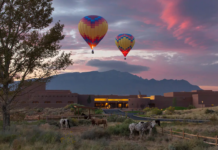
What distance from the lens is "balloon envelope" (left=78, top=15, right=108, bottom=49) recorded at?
142 feet

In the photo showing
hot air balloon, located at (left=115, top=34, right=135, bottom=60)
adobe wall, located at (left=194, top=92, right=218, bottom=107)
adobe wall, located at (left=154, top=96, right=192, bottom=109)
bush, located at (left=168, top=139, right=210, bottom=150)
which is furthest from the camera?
adobe wall, located at (left=154, top=96, right=192, bottom=109)

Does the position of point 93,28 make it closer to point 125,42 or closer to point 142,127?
point 125,42

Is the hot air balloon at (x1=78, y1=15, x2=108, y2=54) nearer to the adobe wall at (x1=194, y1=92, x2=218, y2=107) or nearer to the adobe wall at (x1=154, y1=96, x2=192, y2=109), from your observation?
the adobe wall at (x1=154, y1=96, x2=192, y2=109)

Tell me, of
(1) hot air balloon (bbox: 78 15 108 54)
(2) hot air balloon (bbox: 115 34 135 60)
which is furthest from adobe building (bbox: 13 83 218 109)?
(1) hot air balloon (bbox: 78 15 108 54)

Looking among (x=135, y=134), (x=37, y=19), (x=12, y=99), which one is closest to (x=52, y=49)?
(x=37, y=19)

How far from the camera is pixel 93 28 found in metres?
43.1

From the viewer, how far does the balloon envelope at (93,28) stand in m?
43.2

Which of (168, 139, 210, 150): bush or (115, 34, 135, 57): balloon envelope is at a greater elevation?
(115, 34, 135, 57): balloon envelope

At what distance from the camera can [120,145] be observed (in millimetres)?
14109

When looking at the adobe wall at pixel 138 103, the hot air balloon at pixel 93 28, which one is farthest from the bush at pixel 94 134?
the adobe wall at pixel 138 103

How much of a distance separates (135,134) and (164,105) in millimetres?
76802

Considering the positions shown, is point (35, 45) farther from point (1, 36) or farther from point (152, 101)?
point (152, 101)

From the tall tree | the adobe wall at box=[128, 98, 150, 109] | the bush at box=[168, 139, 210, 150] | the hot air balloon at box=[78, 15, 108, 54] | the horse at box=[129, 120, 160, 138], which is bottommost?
the adobe wall at box=[128, 98, 150, 109]

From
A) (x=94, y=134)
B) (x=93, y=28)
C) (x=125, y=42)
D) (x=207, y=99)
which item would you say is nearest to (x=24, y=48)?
(x=94, y=134)
